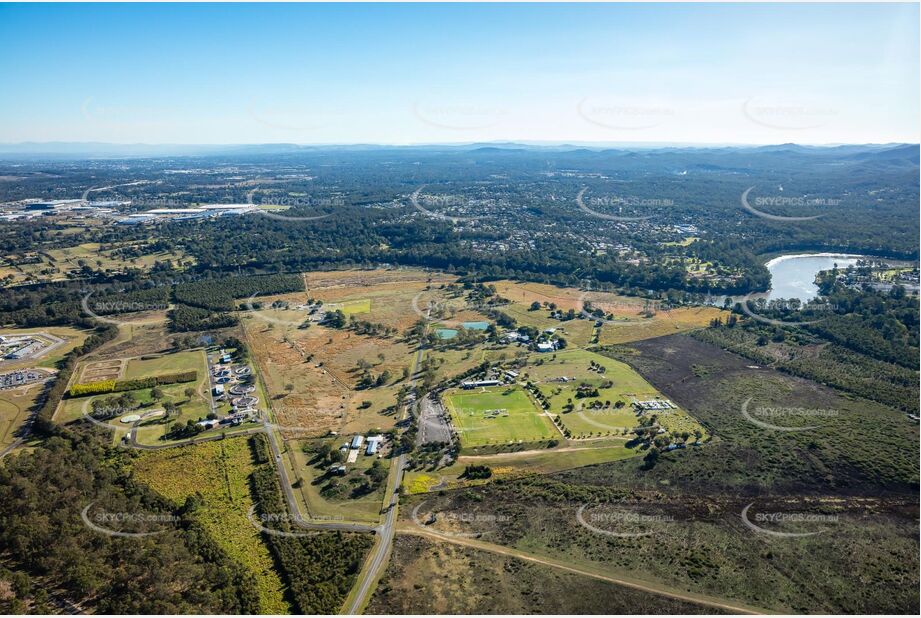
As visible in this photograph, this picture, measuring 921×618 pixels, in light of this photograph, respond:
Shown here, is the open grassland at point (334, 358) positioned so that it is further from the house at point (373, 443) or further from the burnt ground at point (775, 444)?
the burnt ground at point (775, 444)

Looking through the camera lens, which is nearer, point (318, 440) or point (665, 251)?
point (318, 440)

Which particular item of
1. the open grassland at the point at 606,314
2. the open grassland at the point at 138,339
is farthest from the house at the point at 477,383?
the open grassland at the point at 138,339

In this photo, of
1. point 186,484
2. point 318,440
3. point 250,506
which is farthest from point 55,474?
point 318,440

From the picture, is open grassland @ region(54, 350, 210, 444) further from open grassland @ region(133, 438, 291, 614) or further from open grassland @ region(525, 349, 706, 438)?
open grassland @ region(525, 349, 706, 438)

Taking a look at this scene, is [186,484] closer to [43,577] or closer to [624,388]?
[43,577]

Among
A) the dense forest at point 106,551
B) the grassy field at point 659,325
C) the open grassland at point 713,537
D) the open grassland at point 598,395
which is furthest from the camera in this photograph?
the grassy field at point 659,325

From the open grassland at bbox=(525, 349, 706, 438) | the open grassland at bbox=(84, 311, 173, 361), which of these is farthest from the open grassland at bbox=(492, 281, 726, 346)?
the open grassland at bbox=(84, 311, 173, 361)
